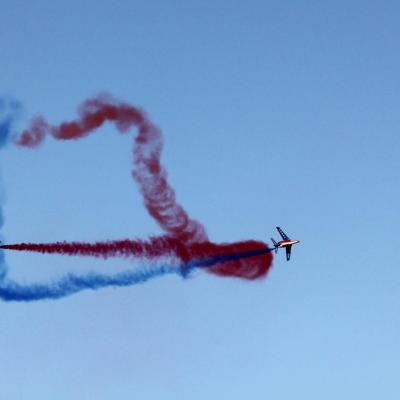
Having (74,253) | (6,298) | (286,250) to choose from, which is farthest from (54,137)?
(286,250)

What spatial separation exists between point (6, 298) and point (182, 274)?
19816 millimetres

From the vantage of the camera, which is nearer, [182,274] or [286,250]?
[182,274]

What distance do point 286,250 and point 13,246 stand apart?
39288mm

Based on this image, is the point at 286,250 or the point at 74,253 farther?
the point at 286,250

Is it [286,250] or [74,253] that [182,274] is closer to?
[74,253]

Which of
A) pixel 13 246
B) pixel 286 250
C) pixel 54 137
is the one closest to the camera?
pixel 54 137

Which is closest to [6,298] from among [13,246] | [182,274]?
[13,246]

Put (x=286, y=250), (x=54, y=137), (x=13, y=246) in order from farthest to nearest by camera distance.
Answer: (x=286, y=250)
(x=13, y=246)
(x=54, y=137)

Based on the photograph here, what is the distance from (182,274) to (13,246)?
62.4ft

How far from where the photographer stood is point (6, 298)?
294 feet

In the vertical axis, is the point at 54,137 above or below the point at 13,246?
above

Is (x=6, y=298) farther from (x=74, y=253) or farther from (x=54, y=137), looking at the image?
(x=54, y=137)

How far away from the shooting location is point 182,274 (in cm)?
9106

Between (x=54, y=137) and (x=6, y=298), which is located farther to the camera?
(x=6, y=298)
